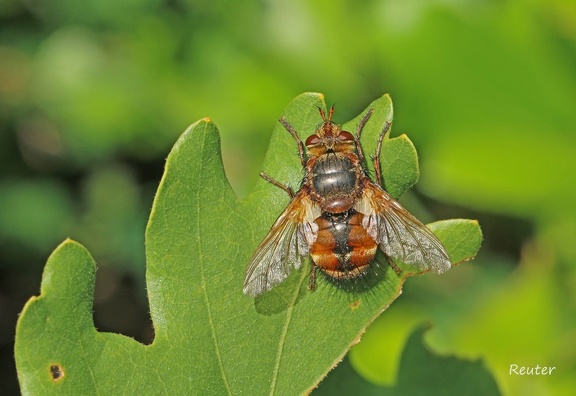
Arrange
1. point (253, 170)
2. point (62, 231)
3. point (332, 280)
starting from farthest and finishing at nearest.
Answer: point (62, 231) → point (253, 170) → point (332, 280)

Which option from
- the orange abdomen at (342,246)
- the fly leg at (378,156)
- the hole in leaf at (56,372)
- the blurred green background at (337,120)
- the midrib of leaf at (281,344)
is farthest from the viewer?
the blurred green background at (337,120)

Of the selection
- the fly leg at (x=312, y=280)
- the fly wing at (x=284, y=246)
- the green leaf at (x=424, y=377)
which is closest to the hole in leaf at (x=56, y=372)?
the fly wing at (x=284, y=246)

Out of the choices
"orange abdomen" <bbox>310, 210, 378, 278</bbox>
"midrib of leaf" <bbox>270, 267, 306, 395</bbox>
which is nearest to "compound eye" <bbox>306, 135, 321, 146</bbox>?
"orange abdomen" <bbox>310, 210, 378, 278</bbox>

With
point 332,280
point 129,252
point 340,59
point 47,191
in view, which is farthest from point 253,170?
point 332,280

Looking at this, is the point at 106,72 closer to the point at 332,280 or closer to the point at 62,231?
the point at 62,231

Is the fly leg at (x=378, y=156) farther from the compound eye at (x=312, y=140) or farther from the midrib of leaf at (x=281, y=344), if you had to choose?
the midrib of leaf at (x=281, y=344)

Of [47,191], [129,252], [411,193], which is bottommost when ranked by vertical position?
[129,252]

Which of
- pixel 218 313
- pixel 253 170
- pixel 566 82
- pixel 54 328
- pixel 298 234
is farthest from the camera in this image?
pixel 253 170
